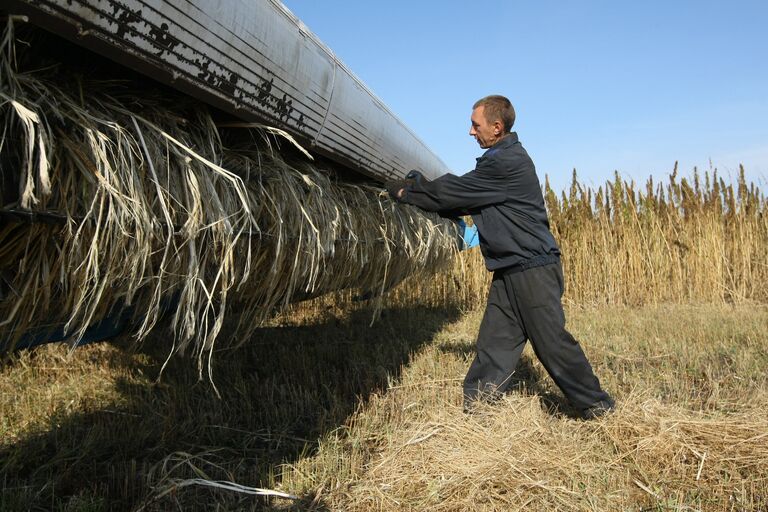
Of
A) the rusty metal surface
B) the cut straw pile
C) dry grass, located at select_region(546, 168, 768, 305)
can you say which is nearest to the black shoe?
the cut straw pile

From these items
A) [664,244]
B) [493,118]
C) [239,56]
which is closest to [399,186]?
[493,118]

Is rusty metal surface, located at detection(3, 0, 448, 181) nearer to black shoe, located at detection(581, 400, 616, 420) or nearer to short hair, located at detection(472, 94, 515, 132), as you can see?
short hair, located at detection(472, 94, 515, 132)

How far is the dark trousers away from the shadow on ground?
0.78 metres

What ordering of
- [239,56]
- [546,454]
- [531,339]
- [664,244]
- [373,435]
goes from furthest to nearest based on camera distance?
1. [664,244]
2. [531,339]
3. [373,435]
4. [546,454]
5. [239,56]

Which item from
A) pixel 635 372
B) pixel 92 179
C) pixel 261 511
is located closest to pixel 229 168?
pixel 92 179

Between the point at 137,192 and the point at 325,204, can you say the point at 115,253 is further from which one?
the point at 325,204

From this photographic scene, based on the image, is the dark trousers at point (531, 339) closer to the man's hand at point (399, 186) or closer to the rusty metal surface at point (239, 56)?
the man's hand at point (399, 186)

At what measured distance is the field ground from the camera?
2076 millimetres

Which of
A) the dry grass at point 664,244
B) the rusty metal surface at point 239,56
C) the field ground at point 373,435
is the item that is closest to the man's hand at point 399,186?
the rusty metal surface at point 239,56

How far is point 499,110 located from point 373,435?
6.17 ft

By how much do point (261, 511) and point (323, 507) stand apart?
0.75 ft

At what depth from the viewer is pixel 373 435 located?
8.97 feet

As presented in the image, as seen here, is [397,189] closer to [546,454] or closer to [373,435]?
[373,435]

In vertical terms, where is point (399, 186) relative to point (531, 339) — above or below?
above
